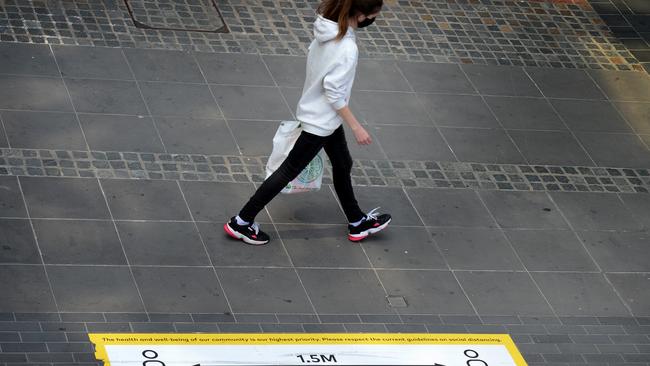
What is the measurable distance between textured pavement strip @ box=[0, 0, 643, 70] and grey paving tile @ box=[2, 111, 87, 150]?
133cm

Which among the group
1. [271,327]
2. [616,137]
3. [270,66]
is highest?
[270,66]

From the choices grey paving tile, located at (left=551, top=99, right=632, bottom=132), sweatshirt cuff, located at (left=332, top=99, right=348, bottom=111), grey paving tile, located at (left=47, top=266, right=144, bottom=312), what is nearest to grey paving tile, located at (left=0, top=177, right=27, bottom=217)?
grey paving tile, located at (left=47, top=266, right=144, bottom=312)

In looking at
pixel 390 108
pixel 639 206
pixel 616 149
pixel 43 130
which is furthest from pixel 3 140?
pixel 616 149

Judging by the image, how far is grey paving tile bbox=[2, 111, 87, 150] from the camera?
9305 millimetres

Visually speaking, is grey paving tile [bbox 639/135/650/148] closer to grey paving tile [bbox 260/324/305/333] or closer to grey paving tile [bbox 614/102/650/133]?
grey paving tile [bbox 614/102/650/133]

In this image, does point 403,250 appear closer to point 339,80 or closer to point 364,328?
point 364,328

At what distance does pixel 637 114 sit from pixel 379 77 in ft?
7.76

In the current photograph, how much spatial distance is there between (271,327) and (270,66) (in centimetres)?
372

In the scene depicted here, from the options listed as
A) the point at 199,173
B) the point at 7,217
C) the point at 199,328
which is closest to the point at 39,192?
the point at 7,217

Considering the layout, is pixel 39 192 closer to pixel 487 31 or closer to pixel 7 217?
pixel 7 217

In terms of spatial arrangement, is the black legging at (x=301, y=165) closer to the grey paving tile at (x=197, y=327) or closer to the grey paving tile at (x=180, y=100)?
the grey paving tile at (x=197, y=327)

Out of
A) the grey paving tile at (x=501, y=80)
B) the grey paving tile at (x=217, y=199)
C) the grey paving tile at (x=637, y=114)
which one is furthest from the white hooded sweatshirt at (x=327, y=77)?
the grey paving tile at (x=637, y=114)

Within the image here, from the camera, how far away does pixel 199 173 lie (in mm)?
9328

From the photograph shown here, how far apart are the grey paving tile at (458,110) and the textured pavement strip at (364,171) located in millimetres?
702
